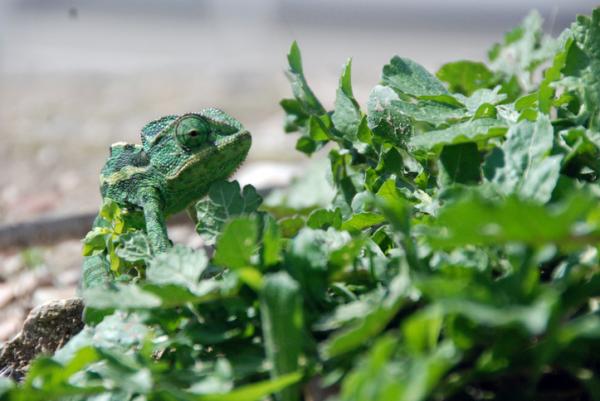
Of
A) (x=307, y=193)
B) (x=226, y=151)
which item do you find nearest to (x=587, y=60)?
(x=226, y=151)

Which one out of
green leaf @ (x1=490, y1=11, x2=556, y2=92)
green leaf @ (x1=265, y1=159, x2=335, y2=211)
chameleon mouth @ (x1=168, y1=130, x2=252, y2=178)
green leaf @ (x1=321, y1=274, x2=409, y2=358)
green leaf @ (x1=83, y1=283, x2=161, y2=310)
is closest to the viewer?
green leaf @ (x1=321, y1=274, x2=409, y2=358)

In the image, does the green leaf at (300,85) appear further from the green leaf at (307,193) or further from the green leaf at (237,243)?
the green leaf at (307,193)

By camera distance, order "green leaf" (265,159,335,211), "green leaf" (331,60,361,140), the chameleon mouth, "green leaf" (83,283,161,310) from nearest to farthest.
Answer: "green leaf" (83,283,161,310) → "green leaf" (331,60,361,140) → the chameleon mouth → "green leaf" (265,159,335,211)

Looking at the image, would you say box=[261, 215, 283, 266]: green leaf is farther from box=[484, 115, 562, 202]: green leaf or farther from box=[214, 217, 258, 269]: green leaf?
box=[484, 115, 562, 202]: green leaf

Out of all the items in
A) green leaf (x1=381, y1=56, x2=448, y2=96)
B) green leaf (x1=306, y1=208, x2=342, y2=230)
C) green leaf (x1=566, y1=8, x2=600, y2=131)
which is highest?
green leaf (x1=566, y1=8, x2=600, y2=131)

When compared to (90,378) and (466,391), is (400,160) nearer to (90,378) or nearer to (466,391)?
(466,391)

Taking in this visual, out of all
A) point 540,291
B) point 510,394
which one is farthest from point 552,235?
point 510,394

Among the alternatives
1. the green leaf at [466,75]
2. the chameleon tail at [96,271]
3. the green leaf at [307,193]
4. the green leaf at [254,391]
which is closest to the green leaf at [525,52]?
the green leaf at [466,75]

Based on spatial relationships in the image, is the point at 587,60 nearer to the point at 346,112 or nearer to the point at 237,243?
the point at 346,112

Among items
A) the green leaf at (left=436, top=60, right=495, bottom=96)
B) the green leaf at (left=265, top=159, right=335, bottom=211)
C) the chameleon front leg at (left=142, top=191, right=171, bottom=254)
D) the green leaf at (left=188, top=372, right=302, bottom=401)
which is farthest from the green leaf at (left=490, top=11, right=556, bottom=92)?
the green leaf at (left=188, top=372, right=302, bottom=401)
